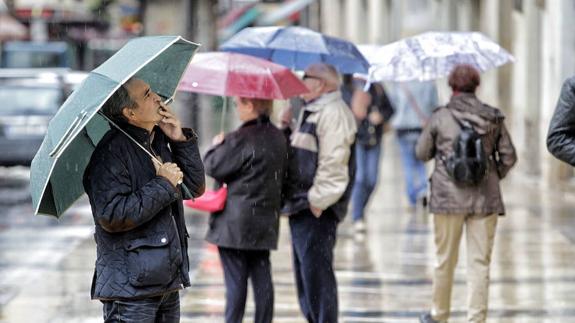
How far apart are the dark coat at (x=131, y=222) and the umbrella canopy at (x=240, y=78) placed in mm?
2427

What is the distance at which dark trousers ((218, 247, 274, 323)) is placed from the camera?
8.22 m

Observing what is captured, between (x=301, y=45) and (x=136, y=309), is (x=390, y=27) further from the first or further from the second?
(x=136, y=309)

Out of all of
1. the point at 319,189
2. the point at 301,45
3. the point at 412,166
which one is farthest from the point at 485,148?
the point at 412,166

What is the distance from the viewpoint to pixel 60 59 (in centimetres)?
3784

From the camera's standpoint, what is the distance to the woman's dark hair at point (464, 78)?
868 cm

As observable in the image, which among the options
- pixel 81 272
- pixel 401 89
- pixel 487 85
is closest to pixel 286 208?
pixel 81 272

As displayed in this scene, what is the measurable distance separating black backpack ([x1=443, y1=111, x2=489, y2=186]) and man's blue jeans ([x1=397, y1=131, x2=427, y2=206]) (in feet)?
25.0

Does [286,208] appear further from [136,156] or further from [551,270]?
[551,270]

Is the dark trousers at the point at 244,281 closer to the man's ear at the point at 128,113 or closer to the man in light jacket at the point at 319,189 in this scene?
the man in light jacket at the point at 319,189

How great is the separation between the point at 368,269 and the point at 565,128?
4.96 m

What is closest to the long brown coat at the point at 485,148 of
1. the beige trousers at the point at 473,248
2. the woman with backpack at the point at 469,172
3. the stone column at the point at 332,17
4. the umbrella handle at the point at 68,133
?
the woman with backpack at the point at 469,172

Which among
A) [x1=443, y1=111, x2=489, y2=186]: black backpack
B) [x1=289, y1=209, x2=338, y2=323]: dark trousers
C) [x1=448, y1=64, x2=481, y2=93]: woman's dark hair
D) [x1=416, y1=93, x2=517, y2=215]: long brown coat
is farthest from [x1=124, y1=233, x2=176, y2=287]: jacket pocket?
[x1=448, y1=64, x2=481, y2=93]: woman's dark hair

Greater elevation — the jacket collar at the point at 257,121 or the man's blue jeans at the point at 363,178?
the jacket collar at the point at 257,121

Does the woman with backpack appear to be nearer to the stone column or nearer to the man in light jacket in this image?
the man in light jacket
